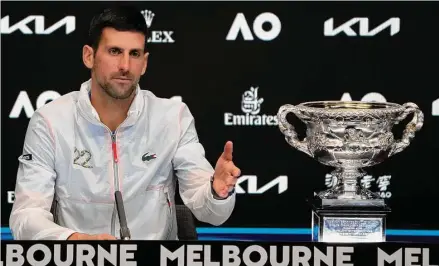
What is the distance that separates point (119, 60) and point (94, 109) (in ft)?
0.57

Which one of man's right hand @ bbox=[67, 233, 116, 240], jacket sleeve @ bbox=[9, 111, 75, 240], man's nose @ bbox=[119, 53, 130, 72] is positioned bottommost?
man's right hand @ bbox=[67, 233, 116, 240]

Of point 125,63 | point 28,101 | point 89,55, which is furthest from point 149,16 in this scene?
point 125,63

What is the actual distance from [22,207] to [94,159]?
291mm

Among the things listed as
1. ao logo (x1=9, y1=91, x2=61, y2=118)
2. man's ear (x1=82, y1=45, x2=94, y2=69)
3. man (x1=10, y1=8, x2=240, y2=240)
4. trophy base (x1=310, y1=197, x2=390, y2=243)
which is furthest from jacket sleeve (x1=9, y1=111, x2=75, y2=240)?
ao logo (x1=9, y1=91, x2=61, y2=118)

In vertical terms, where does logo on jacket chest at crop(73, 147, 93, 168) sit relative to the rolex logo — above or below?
below

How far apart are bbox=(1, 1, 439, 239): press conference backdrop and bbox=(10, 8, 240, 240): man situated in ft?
4.66

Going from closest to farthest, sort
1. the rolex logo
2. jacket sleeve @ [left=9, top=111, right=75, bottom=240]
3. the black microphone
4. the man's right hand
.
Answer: the man's right hand
the black microphone
jacket sleeve @ [left=9, top=111, right=75, bottom=240]
the rolex logo

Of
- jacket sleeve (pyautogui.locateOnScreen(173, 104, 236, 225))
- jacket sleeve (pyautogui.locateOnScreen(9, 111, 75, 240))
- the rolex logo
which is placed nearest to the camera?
jacket sleeve (pyautogui.locateOnScreen(9, 111, 75, 240))

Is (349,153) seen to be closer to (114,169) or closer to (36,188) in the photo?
(114,169)

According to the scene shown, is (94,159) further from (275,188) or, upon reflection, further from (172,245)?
(275,188)

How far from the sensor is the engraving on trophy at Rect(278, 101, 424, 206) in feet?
10.2

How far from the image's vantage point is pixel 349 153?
10.3ft

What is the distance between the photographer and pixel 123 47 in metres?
3.40

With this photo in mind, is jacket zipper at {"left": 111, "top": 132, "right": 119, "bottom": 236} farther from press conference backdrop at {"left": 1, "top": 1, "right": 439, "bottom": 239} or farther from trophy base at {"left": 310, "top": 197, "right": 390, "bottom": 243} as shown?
press conference backdrop at {"left": 1, "top": 1, "right": 439, "bottom": 239}
